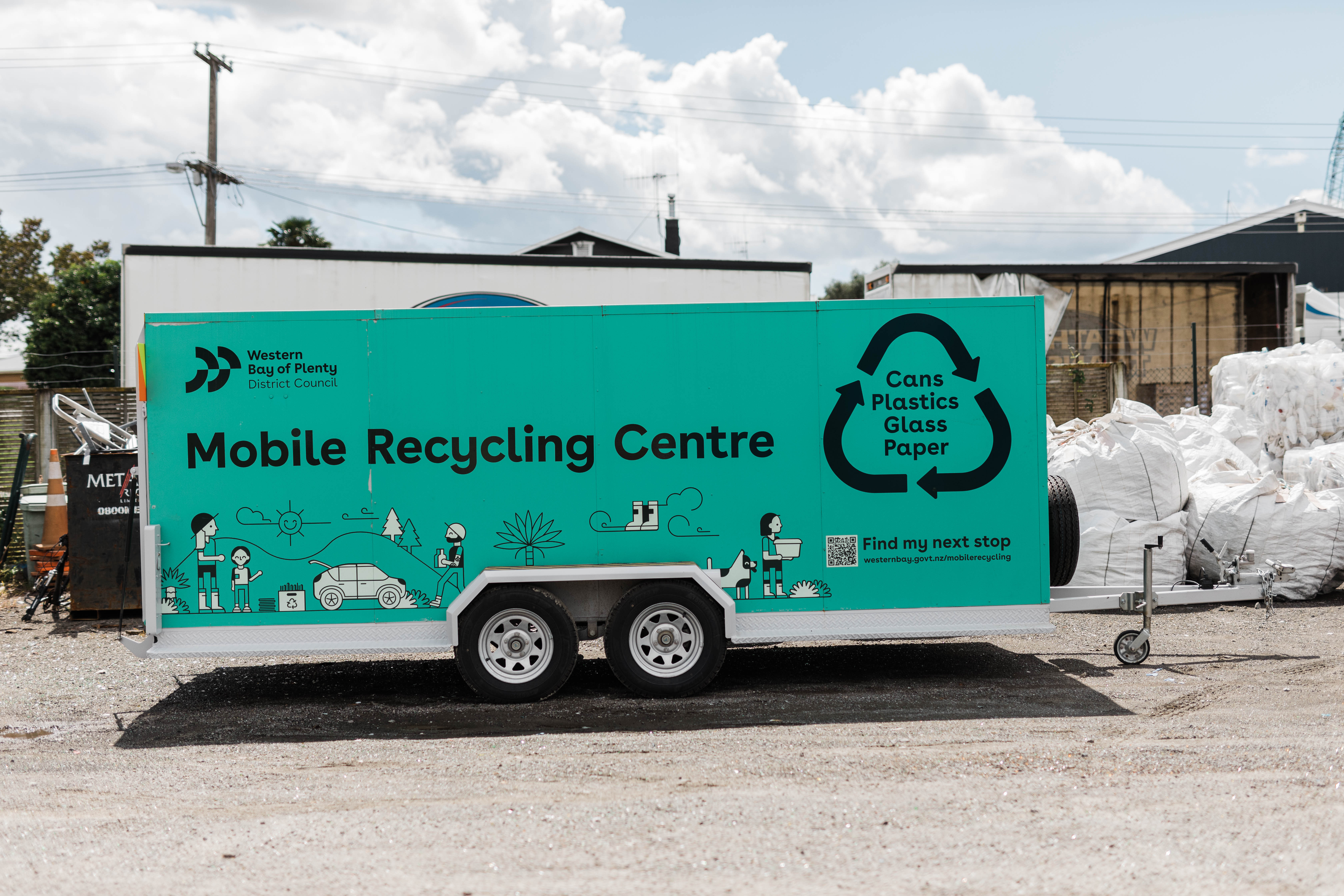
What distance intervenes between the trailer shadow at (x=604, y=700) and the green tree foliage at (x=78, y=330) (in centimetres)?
2676

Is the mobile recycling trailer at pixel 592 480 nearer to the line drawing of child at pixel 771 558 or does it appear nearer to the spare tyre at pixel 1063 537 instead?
the line drawing of child at pixel 771 558

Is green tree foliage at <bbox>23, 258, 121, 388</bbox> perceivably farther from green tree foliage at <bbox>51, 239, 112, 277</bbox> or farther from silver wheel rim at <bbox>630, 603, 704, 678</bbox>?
silver wheel rim at <bbox>630, 603, 704, 678</bbox>

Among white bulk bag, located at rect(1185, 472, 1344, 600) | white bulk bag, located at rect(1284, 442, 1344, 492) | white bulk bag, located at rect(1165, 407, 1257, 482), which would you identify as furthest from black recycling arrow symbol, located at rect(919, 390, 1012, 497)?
white bulk bag, located at rect(1284, 442, 1344, 492)

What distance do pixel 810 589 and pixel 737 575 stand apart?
51 centimetres

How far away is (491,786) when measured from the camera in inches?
197

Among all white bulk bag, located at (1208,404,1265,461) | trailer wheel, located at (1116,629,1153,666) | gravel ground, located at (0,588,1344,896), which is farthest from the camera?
white bulk bag, located at (1208,404,1265,461)

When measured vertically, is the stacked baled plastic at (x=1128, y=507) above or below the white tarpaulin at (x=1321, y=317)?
below

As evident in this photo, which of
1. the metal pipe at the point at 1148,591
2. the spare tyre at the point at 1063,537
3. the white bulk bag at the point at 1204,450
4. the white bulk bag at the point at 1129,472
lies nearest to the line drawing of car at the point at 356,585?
the spare tyre at the point at 1063,537

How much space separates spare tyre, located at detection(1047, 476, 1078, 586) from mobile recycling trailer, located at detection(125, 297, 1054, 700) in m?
0.35

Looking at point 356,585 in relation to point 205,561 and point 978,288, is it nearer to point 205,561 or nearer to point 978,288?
point 205,561

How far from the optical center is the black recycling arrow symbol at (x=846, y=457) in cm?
671

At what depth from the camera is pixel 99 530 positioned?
31.9 ft

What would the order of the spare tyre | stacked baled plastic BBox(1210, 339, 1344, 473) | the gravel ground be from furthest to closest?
stacked baled plastic BBox(1210, 339, 1344, 473)
the spare tyre
the gravel ground

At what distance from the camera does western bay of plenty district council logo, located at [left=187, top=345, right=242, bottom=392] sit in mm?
6574
